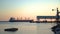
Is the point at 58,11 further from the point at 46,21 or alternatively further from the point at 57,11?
the point at 46,21

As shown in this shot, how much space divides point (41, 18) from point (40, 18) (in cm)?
50

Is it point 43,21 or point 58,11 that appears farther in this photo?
point 43,21

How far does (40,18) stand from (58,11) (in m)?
25.5

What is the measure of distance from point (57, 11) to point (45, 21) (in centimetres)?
2782

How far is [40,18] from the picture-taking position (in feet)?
346

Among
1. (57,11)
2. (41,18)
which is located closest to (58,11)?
(57,11)

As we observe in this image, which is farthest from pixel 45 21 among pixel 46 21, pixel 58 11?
pixel 58 11

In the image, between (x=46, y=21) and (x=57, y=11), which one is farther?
(x=46, y=21)

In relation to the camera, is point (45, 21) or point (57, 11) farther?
point (45, 21)

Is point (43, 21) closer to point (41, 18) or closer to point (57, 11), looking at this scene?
point (41, 18)

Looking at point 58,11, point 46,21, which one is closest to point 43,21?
point 46,21

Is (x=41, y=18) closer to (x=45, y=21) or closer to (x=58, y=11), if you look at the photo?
(x=45, y=21)

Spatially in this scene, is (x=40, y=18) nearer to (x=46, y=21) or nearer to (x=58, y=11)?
(x=46, y=21)

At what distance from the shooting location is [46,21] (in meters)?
108
